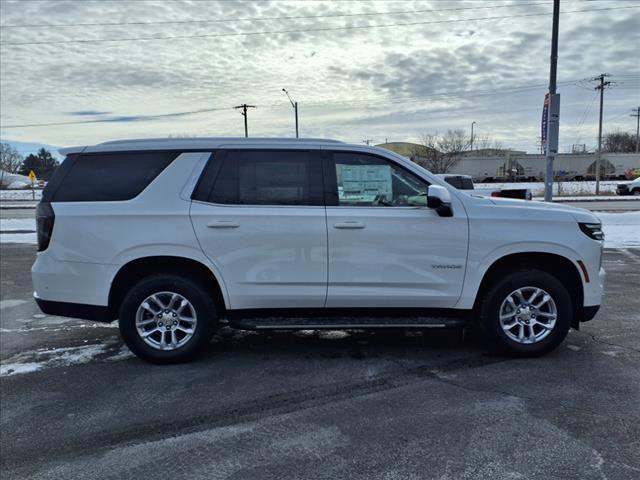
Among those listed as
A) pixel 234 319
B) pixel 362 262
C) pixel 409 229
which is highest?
pixel 409 229

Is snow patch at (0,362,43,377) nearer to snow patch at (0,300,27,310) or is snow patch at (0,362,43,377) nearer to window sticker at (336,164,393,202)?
snow patch at (0,300,27,310)

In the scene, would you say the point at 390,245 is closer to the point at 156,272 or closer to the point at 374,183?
the point at 374,183

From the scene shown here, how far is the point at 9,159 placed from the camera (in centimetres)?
12100

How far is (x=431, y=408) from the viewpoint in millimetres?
3844

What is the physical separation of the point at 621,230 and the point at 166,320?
14.7 metres

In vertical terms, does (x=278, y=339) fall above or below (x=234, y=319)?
below

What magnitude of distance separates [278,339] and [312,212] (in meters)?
1.65

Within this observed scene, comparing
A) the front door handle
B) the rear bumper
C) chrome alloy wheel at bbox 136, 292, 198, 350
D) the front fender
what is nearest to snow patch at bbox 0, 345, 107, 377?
the rear bumper

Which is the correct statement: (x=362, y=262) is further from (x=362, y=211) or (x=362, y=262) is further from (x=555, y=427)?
(x=555, y=427)

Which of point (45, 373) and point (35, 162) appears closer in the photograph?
point (45, 373)

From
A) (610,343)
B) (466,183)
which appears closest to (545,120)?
(466,183)

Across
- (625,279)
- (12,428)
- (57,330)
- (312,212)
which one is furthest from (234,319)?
(625,279)

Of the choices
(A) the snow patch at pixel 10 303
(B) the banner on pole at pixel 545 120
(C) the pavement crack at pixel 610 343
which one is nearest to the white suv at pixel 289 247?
(C) the pavement crack at pixel 610 343

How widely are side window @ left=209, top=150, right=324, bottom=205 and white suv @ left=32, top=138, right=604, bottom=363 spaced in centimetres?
1
